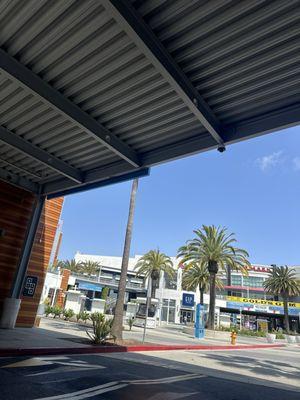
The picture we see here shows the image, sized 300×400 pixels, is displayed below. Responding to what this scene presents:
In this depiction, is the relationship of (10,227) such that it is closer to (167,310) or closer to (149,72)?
(149,72)

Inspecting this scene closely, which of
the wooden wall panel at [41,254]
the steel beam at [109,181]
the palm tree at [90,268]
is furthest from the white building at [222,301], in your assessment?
the steel beam at [109,181]

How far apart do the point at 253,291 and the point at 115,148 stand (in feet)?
259

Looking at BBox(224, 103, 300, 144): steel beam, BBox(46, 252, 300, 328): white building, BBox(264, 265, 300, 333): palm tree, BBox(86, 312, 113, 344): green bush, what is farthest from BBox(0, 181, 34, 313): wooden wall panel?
BBox(264, 265, 300, 333): palm tree

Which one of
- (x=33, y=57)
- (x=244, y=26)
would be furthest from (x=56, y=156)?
(x=244, y=26)

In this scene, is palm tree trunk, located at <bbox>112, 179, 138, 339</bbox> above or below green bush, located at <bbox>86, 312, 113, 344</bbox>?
above

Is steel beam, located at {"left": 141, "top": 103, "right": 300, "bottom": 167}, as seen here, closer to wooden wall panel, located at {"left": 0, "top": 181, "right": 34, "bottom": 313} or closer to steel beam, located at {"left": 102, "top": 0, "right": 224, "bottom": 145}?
steel beam, located at {"left": 102, "top": 0, "right": 224, "bottom": 145}

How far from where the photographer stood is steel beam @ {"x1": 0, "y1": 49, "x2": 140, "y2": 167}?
24.8 ft

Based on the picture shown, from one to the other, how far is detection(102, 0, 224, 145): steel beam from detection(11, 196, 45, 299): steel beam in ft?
33.2

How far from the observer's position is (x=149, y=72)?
7449 millimetres

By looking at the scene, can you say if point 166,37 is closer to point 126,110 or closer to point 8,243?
point 126,110

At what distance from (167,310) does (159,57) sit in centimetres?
5580

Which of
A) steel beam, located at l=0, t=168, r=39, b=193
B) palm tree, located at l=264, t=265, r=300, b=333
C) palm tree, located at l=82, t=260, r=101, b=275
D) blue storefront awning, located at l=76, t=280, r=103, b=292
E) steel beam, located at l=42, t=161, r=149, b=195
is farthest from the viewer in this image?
palm tree, located at l=82, t=260, r=101, b=275

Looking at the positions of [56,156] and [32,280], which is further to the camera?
[32,280]

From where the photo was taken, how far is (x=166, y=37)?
6.47 metres
